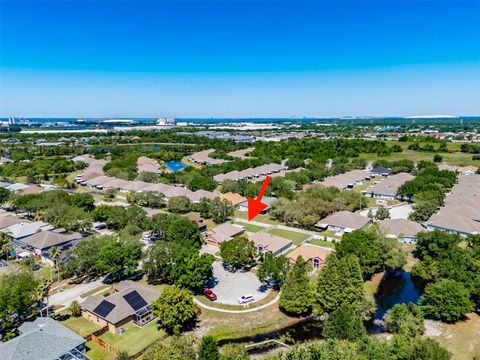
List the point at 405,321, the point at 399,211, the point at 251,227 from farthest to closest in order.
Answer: the point at 399,211, the point at 251,227, the point at 405,321

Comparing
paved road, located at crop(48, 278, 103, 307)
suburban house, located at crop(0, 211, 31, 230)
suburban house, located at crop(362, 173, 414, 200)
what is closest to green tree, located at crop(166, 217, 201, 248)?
paved road, located at crop(48, 278, 103, 307)

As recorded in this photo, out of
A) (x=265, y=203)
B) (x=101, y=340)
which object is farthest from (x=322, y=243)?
(x=101, y=340)

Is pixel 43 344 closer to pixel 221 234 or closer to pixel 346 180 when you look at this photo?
pixel 221 234

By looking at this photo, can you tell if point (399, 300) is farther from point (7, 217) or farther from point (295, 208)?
point (7, 217)

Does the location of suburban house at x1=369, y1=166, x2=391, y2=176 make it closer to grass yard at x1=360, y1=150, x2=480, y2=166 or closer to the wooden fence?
grass yard at x1=360, y1=150, x2=480, y2=166

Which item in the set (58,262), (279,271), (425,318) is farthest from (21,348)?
(425,318)

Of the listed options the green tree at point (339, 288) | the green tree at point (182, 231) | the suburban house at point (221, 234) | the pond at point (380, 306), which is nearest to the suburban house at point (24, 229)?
the green tree at point (182, 231)
